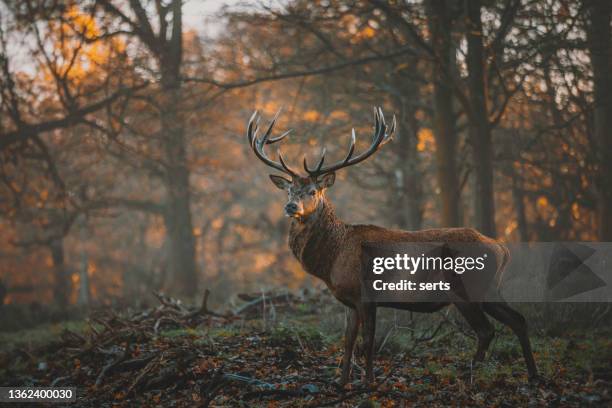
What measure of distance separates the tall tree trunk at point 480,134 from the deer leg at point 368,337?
7.02m

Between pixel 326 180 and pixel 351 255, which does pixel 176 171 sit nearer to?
pixel 326 180

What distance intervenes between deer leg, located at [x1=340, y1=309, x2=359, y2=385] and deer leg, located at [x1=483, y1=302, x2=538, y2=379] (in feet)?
4.58

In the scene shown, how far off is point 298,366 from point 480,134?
7.42 meters

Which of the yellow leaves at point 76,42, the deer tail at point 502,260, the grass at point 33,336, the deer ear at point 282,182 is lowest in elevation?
the grass at point 33,336

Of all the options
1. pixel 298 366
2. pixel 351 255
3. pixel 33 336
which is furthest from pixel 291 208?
pixel 33 336

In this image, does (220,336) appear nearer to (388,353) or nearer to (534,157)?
(388,353)

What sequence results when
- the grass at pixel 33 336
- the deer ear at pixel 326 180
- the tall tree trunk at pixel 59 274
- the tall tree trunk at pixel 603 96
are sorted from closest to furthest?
the deer ear at pixel 326 180 < the tall tree trunk at pixel 603 96 < the grass at pixel 33 336 < the tall tree trunk at pixel 59 274

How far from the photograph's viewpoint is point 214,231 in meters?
44.2

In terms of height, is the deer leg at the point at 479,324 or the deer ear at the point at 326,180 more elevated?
the deer ear at the point at 326,180

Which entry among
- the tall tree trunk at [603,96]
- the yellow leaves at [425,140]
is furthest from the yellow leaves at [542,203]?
the tall tree trunk at [603,96]

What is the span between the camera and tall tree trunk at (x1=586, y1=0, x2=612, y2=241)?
12164 mm

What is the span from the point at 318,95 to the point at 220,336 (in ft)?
37.8

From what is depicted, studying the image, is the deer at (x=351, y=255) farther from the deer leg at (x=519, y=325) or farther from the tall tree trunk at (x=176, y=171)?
the tall tree trunk at (x=176, y=171)

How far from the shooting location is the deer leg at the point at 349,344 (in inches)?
270
